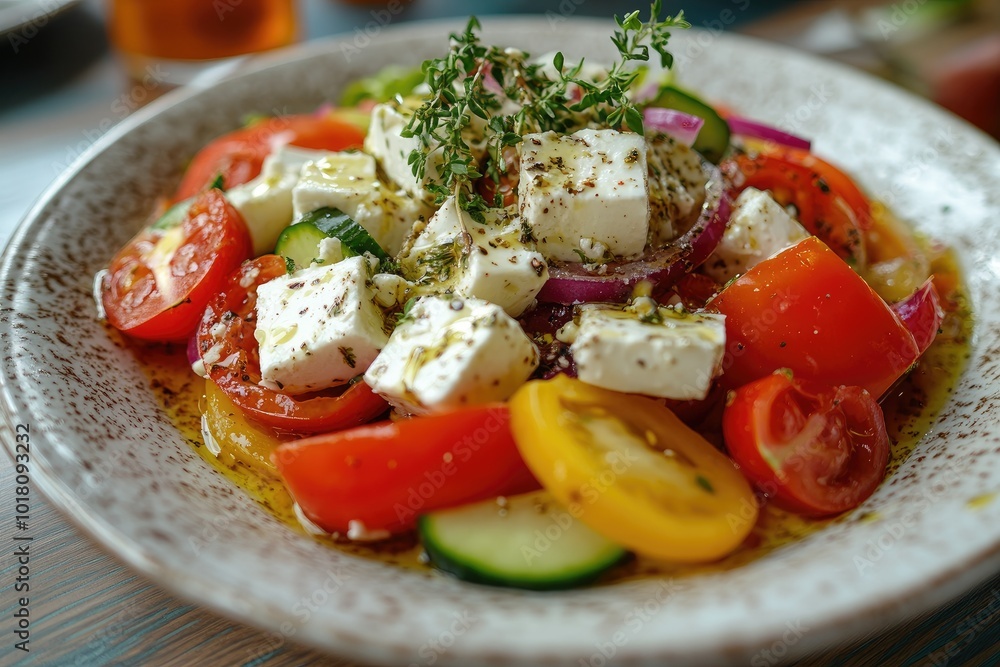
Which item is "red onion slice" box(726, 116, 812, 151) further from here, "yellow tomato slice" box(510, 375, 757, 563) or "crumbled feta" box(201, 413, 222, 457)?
"crumbled feta" box(201, 413, 222, 457)

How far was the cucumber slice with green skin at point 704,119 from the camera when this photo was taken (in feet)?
9.84

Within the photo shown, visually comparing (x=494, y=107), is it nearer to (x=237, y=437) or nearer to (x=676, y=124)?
(x=676, y=124)

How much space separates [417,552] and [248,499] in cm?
52

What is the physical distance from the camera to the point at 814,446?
7.04ft

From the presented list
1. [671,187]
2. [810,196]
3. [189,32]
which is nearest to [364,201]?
[671,187]

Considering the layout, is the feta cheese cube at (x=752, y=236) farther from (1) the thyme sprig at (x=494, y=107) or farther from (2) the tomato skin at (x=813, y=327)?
(1) the thyme sprig at (x=494, y=107)

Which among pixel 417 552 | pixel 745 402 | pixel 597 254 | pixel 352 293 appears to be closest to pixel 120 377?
pixel 352 293

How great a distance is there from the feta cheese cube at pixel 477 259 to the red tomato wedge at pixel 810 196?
3.56 feet

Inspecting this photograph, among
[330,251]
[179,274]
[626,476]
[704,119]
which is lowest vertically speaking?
[626,476]

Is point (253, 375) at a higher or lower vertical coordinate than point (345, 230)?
lower

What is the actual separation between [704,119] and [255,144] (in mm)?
1751

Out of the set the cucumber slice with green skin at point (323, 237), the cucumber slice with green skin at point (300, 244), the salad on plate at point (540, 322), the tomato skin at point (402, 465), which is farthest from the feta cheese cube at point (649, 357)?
the cucumber slice with green skin at point (300, 244)

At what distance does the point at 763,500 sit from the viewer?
7.30 ft

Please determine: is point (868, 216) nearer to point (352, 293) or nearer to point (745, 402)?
point (745, 402)
